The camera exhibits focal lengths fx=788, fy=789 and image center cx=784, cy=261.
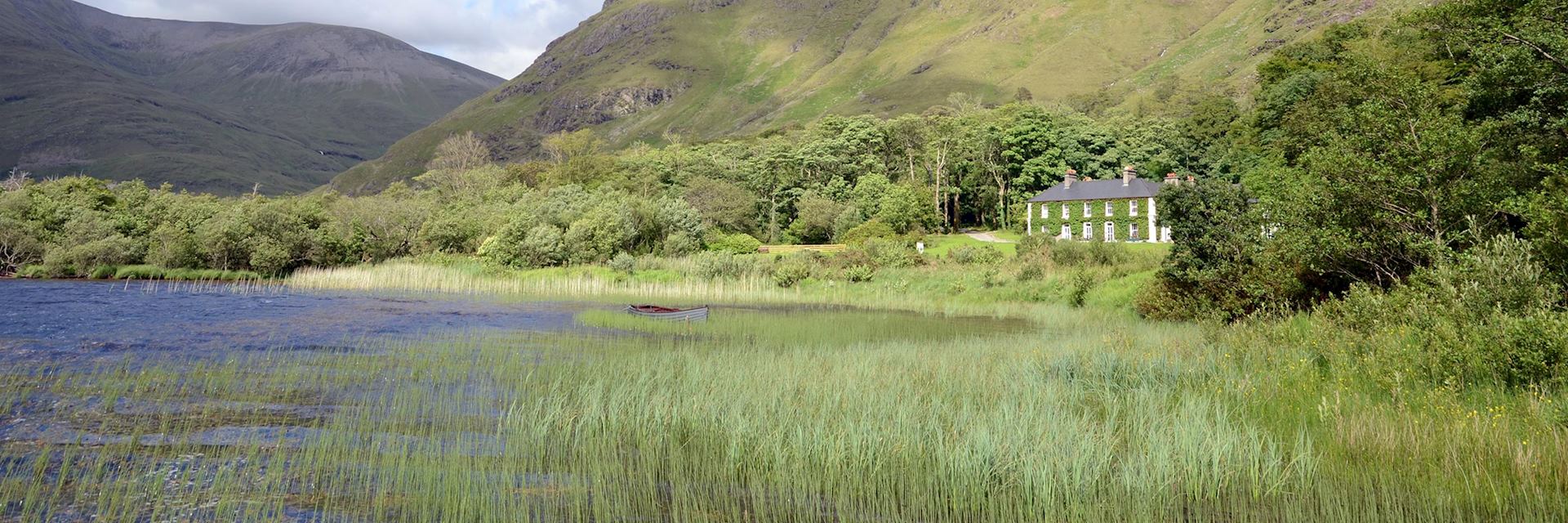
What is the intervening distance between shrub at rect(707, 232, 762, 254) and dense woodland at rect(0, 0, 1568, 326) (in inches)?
8.3

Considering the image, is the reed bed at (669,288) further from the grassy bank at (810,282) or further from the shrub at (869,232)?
the shrub at (869,232)

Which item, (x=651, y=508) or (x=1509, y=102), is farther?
(x=1509, y=102)

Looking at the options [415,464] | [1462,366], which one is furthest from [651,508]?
[1462,366]

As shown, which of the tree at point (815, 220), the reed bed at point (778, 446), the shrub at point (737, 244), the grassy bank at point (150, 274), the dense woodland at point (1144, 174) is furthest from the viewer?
the tree at point (815, 220)

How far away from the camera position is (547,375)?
13484 millimetres

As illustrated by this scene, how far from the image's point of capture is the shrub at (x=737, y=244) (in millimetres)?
55562

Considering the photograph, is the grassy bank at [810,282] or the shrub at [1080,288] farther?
the grassy bank at [810,282]

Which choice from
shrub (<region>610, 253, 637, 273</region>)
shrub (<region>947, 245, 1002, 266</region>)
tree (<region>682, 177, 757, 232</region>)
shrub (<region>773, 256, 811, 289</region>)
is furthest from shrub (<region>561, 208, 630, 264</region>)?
shrub (<region>947, 245, 1002, 266</region>)

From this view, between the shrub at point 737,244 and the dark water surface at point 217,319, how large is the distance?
23718mm

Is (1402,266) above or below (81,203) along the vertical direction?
below

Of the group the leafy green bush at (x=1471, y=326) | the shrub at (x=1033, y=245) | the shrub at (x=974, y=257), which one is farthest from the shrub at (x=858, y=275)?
the leafy green bush at (x=1471, y=326)

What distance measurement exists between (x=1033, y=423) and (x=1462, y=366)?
20.8ft

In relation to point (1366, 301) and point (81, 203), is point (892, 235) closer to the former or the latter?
point (1366, 301)

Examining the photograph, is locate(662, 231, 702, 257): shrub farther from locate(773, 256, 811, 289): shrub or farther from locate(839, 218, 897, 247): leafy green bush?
locate(839, 218, 897, 247): leafy green bush
